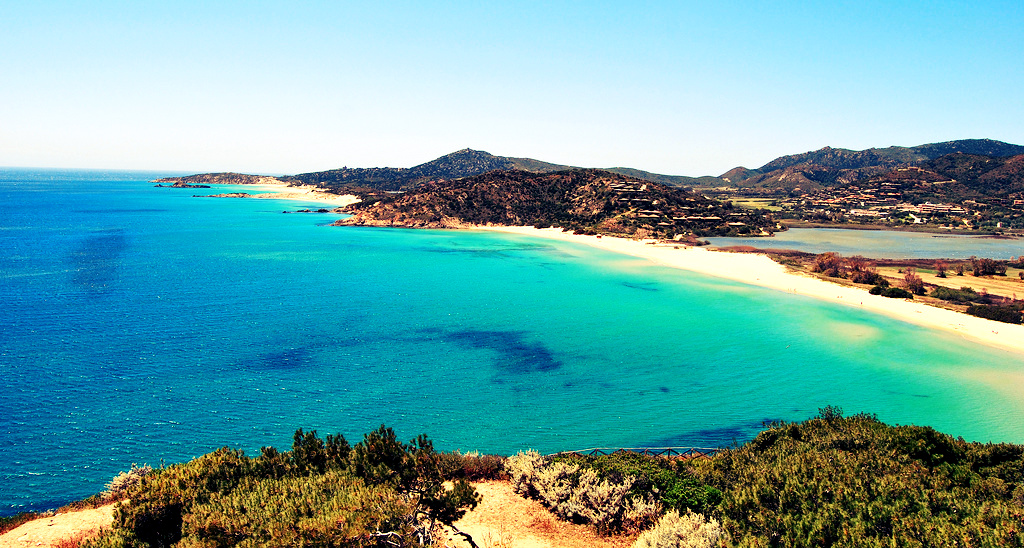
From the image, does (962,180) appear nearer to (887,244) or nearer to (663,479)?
(887,244)

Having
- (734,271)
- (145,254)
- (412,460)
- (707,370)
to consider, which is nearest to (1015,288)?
(734,271)

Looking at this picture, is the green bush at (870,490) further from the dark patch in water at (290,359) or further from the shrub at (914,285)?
the shrub at (914,285)

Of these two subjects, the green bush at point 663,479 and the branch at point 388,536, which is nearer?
the branch at point 388,536

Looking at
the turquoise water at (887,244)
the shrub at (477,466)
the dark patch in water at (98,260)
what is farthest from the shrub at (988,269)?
the dark patch in water at (98,260)

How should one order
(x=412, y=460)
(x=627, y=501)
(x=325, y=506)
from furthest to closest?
(x=627, y=501) < (x=412, y=460) < (x=325, y=506)

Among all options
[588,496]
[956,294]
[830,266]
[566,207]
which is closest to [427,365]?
[588,496]

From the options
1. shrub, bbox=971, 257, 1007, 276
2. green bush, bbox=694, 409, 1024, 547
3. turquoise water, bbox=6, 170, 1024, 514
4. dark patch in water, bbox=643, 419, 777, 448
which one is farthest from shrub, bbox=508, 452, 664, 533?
shrub, bbox=971, 257, 1007, 276

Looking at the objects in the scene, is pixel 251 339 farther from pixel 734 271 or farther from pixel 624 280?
pixel 734 271
